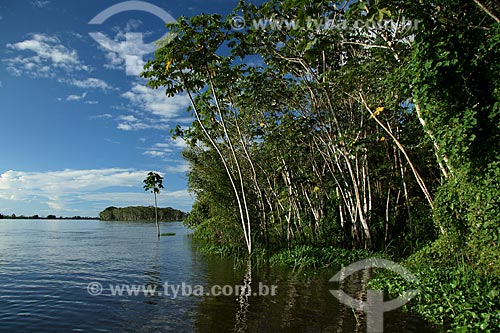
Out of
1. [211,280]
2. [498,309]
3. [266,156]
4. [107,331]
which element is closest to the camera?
[498,309]

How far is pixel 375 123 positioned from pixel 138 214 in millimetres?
117001

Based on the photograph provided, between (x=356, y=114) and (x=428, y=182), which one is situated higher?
(x=356, y=114)

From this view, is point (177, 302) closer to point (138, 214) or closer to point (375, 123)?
point (375, 123)

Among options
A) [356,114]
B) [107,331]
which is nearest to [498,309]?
[107,331]

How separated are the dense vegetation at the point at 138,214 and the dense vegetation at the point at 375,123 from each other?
342 ft

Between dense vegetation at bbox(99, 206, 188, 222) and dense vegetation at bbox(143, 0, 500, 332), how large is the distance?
10414cm

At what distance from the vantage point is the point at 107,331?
222 inches

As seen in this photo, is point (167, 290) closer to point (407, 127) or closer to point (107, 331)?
point (107, 331)

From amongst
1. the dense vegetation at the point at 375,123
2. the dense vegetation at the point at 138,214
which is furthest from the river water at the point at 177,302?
the dense vegetation at the point at 138,214

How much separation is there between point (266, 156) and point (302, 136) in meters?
2.82

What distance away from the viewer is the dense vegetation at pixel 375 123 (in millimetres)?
5719

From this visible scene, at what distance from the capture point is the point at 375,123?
45.3 ft

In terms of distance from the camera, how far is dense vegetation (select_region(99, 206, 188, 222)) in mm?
120500

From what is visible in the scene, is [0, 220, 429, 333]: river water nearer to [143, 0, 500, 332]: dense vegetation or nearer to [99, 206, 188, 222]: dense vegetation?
[143, 0, 500, 332]: dense vegetation
